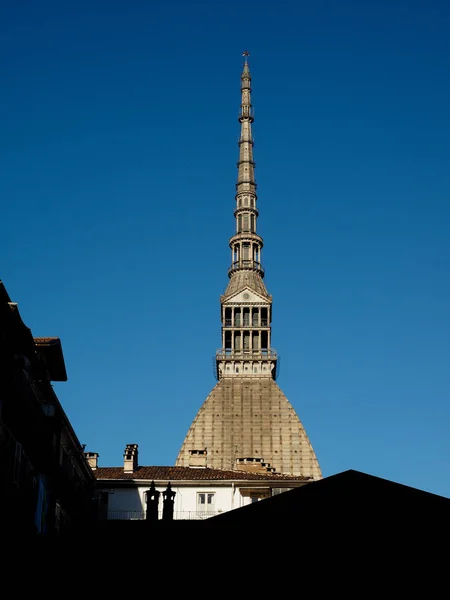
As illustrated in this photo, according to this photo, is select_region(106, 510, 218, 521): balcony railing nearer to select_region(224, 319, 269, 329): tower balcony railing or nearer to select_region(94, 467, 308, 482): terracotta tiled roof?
select_region(94, 467, 308, 482): terracotta tiled roof

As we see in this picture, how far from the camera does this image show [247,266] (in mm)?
132750

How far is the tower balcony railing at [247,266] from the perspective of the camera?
436ft

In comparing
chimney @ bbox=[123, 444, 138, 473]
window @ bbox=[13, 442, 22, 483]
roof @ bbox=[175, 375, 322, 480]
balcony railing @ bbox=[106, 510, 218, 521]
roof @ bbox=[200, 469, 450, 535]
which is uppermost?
roof @ bbox=[175, 375, 322, 480]

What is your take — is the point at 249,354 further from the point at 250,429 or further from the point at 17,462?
the point at 17,462

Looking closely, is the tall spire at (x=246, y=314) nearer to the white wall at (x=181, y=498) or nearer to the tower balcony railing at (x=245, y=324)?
the tower balcony railing at (x=245, y=324)

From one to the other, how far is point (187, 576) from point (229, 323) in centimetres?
11153

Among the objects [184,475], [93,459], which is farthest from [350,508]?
[93,459]

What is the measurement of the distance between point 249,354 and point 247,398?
Result: 6.55 meters

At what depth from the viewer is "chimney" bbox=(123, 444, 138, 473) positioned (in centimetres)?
6619

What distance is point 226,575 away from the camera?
15.5 m

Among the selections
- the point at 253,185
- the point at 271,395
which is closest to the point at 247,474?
the point at 271,395

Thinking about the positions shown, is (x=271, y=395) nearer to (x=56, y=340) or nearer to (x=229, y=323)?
(x=229, y=323)

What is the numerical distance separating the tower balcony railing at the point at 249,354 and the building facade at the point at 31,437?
79774 mm

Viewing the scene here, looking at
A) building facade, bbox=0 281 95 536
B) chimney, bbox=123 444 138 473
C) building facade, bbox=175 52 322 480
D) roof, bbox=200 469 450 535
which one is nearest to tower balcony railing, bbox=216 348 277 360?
building facade, bbox=175 52 322 480
